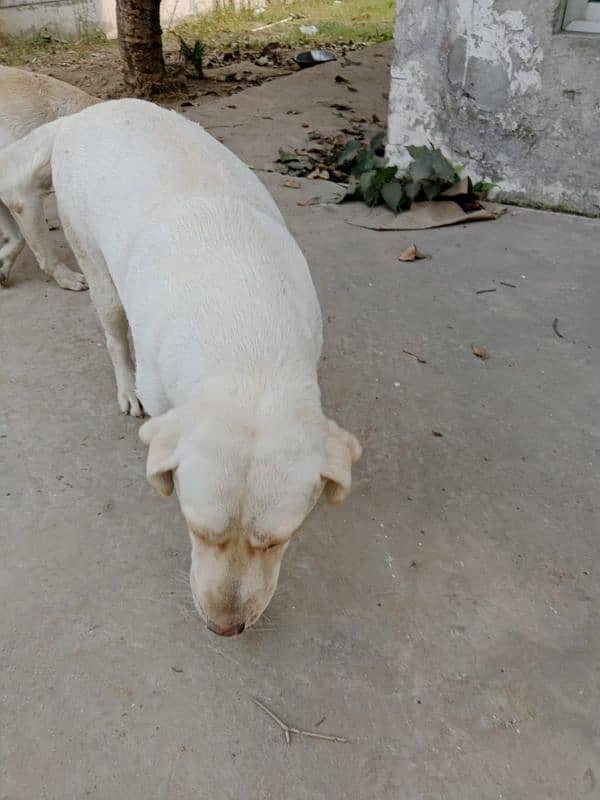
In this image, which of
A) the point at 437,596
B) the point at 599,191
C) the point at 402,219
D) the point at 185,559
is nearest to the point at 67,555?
the point at 185,559

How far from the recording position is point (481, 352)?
12.1 ft

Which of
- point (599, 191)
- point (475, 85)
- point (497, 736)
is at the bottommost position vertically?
point (497, 736)

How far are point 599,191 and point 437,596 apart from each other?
3623mm

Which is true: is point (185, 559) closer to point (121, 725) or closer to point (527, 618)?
point (121, 725)

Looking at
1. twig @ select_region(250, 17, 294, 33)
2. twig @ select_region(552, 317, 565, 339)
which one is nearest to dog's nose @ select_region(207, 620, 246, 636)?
twig @ select_region(552, 317, 565, 339)

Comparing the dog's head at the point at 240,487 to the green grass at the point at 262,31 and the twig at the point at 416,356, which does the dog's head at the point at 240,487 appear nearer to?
the twig at the point at 416,356

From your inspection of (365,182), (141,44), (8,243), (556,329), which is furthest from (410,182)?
(141,44)

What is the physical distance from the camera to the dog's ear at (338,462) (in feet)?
6.08

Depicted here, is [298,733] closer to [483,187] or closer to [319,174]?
[483,187]

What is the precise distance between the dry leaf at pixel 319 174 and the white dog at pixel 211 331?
3044 mm

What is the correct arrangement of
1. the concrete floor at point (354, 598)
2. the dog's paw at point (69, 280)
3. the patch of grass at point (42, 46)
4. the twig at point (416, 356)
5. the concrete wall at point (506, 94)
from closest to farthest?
1. the concrete floor at point (354, 598)
2. the twig at point (416, 356)
3. the dog's paw at point (69, 280)
4. the concrete wall at point (506, 94)
5. the patch of grass at point (42, 46)

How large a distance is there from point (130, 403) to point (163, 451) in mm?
1473

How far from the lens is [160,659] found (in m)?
2.26

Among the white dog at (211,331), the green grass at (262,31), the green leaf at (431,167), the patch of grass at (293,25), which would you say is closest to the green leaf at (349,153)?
the green leaf at (431,167)
